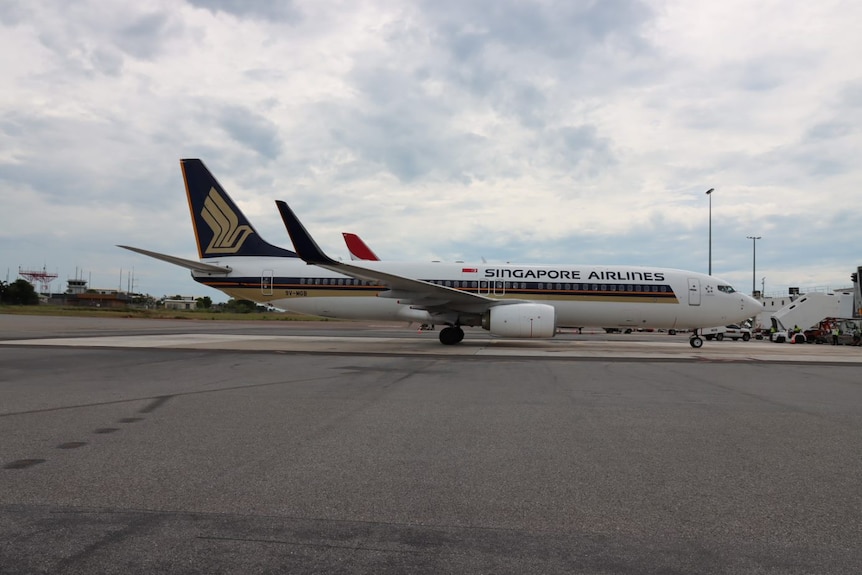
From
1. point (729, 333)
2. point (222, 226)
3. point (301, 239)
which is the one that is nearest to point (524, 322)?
point (301, 239)

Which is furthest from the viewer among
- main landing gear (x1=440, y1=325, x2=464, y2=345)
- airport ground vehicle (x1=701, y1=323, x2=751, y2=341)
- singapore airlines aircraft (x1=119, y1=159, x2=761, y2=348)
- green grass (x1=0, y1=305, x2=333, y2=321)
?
green grass (x1=0, y1=305, x2=333, y2=321)

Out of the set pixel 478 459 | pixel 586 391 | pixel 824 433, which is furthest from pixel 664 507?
pixel 586 391

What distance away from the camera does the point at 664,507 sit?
3.62m

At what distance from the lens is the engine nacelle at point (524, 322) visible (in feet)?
60.6

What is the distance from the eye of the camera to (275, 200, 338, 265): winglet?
17.7 m

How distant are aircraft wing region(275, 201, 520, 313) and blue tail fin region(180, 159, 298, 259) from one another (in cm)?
496

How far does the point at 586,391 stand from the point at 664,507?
548 cm

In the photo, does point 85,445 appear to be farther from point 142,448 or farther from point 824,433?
point 824,433

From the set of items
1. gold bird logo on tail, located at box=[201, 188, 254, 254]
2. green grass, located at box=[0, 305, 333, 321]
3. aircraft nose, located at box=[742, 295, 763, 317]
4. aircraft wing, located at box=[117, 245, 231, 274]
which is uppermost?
gold bird logo on tail, located at box=[201, 188, 254, 254]

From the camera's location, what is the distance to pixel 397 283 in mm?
18578

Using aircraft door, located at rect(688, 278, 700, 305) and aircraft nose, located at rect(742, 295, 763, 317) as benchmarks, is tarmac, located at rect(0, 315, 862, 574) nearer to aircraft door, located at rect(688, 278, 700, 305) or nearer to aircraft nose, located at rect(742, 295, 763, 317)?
aircraft door, located at rect(688, 278, 700, 305)

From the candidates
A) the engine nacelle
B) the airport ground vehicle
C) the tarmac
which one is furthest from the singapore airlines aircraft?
the tarmac

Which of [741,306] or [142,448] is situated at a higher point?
[741,306]

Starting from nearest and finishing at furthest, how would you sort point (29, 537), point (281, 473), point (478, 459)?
1. point (29, 537)
2. point (281, 473)
3. point (478, 459)
